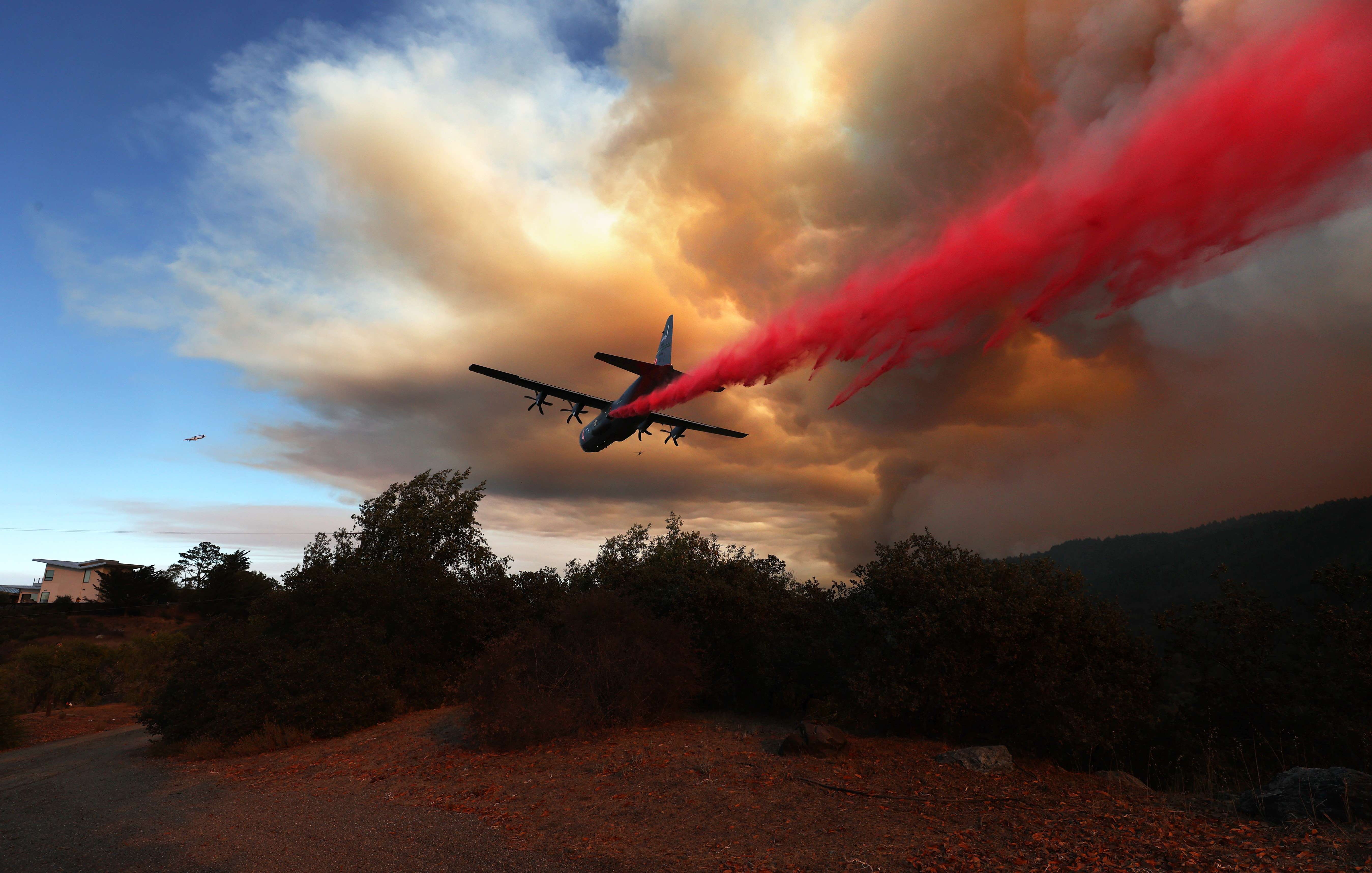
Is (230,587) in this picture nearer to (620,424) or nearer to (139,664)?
(139,664)

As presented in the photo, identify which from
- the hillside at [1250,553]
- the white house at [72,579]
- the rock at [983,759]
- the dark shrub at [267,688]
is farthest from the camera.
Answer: the white house at [72,579]

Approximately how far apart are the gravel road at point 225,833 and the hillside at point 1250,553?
27.7 meters

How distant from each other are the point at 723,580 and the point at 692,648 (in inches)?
133

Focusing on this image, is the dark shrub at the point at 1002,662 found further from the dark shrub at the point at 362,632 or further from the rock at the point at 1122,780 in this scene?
the dark shrub at the point at 362,632

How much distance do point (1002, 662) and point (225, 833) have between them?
46.0 ft

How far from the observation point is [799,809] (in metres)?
9.50

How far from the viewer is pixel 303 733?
17.3 meters

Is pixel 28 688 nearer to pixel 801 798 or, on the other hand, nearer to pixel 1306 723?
pixel 801 798

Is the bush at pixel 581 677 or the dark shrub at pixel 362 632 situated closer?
the bush at pixel 581 677

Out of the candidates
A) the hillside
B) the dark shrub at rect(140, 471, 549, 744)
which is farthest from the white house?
the hillside

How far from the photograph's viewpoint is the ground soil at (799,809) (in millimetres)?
7441

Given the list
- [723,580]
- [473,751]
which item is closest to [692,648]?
[723,580]

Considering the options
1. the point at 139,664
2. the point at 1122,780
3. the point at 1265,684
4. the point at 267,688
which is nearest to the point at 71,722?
the point at 139,664

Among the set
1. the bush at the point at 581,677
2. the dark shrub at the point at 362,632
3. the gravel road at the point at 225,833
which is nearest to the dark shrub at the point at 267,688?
the dark shrub at the point at 362,632
